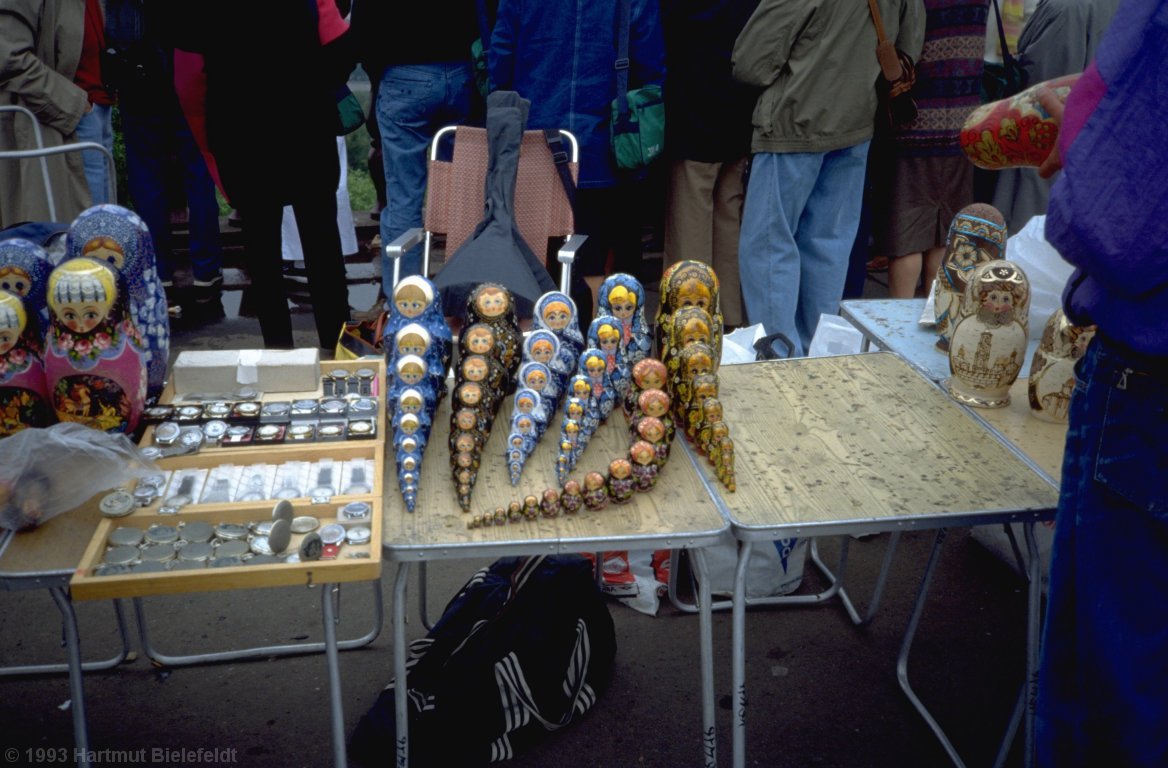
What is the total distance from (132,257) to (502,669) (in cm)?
123

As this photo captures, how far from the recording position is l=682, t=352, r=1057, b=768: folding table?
5.79ft

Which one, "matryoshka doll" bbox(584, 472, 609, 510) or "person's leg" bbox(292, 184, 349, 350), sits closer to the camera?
"matryoshka doll" bbox(584, 472, 609, 510)

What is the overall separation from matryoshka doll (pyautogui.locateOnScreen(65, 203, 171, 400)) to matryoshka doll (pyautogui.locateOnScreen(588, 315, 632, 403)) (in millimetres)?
919

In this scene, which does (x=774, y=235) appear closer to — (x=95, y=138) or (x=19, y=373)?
(x=19, y=373)

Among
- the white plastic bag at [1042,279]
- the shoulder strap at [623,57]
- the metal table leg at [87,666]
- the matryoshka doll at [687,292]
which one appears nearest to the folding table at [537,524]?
the matryoshka doll at [687,292]

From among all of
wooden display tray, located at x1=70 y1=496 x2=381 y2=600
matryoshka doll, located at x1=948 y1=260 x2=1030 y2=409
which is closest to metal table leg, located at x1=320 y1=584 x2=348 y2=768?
wooden display tray, located at x1=70 y1=496 x2=381 y2=600

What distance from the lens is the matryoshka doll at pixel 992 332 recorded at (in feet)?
6.81

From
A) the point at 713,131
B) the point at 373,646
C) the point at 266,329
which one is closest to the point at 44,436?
the point at 373,646

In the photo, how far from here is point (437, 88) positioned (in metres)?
3.80

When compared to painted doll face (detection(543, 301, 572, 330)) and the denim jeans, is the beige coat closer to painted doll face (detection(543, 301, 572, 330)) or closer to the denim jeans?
the denim jeans

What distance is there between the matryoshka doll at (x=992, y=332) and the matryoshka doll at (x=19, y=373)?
1.89 m

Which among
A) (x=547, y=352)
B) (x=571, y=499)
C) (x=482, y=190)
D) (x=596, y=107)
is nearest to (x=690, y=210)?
(x=596, y=107)

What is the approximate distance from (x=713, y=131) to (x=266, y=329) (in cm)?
198

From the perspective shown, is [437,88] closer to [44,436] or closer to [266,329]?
[266,329]
